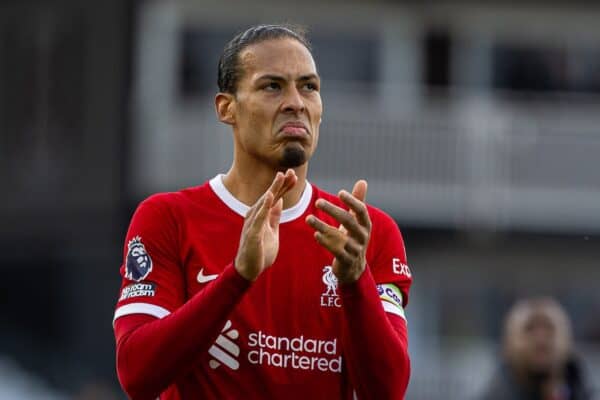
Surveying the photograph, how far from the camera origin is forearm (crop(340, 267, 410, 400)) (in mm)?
5578

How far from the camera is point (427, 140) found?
24484 mm

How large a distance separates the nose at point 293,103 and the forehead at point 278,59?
0.23ft

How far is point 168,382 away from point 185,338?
0.20 metres

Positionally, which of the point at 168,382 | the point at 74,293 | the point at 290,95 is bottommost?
the point at 74,293

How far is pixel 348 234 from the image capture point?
17.9 feet

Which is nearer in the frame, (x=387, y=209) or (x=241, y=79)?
(x=241, y=79)

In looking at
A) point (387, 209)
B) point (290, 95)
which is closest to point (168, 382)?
point (290, 95)

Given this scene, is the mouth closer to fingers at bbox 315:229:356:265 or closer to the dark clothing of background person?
fingers at bbox 315:229:356:265

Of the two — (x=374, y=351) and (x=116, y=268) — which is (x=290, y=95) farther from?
(x=116, y=268)

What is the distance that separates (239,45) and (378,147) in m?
18.3

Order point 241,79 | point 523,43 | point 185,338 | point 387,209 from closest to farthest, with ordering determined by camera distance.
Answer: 1. point 185,338
2. point 241,79
3. point 387,209
4. point 523,43

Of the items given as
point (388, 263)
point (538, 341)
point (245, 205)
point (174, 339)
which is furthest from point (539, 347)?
point (174, 339)

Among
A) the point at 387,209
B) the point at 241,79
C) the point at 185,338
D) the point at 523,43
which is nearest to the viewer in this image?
the point at 185,338

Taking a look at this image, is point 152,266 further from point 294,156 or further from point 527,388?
point 527,388
